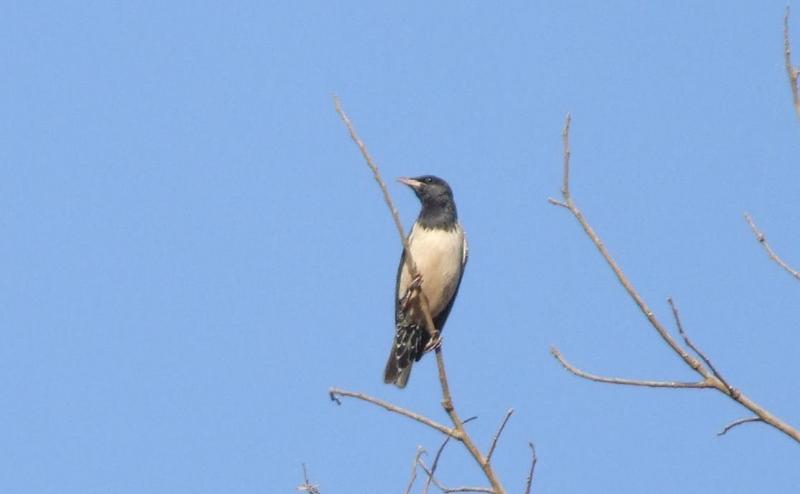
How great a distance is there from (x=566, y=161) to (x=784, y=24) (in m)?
0.88

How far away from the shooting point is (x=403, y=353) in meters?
9.58

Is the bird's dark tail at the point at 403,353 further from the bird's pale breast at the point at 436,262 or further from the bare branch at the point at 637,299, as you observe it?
the bare branch at the point at 637,299

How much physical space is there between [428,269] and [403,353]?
2.22 feet

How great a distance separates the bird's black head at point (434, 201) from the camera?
9.93 m

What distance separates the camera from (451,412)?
450cm

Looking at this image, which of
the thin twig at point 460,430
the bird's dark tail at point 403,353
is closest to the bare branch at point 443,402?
the thin twig at point 460,430

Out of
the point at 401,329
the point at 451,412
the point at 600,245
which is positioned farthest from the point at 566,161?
the point at 401,329

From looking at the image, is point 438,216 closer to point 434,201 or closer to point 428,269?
point 434,201

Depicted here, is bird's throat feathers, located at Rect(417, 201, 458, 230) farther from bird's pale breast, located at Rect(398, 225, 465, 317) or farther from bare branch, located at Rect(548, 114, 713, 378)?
bare branch, located at Rect(548, 114, 713, 378)

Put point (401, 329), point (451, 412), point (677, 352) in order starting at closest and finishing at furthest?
point (677, 352), point (451, 412), point (401, 329)

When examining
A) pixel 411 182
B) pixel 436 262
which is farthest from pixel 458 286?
pixel 411 182

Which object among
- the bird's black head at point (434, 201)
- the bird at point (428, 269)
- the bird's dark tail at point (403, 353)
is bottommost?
the bird's dark tail at point (403, 353)

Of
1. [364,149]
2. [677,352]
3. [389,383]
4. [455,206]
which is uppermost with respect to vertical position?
[455,206]

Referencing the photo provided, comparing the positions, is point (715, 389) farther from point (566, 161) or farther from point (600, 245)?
point (566, 161)
